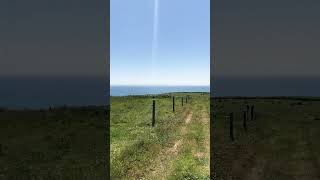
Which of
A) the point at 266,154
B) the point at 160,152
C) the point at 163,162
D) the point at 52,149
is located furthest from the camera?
the point at 52,149

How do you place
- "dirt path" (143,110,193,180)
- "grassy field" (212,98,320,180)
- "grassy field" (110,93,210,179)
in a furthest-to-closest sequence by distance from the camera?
1. "grassy field" (212,98,320,180)
2. "grassy field" (110,93,210,179)
3. "dirt path" (143,110,193,180)

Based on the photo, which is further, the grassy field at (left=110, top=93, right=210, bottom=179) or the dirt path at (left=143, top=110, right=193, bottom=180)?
the grassy field at (left=110, top=93, right=210, bottom=179)

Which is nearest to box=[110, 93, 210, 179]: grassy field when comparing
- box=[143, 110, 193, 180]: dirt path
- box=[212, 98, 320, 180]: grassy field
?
box=[143, 110, 193, 180]: dirt path

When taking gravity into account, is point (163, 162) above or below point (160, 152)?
below

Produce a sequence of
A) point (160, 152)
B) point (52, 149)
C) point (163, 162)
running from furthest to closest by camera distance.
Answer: point (52, 149) → point (160, 152) → point (163, 162)

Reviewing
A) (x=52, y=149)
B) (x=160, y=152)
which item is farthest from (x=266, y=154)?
(x=52, y=149)

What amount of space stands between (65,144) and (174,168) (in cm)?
1128

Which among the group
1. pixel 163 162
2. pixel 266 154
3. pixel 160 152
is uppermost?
pixel 160 152

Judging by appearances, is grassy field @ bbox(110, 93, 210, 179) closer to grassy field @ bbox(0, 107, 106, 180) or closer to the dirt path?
the dirt path

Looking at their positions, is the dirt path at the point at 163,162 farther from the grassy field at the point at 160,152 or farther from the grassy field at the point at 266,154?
the grassy field at the point at 266,154

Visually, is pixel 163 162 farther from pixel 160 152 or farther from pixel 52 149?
pixel 52 149

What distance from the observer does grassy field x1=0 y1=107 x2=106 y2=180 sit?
21.7m

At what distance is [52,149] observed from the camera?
94.9 ft

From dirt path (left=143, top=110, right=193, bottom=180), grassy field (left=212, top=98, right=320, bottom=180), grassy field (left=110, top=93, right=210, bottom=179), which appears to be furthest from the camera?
grassy field (left=212, top=98, right=320, bottom=180)
